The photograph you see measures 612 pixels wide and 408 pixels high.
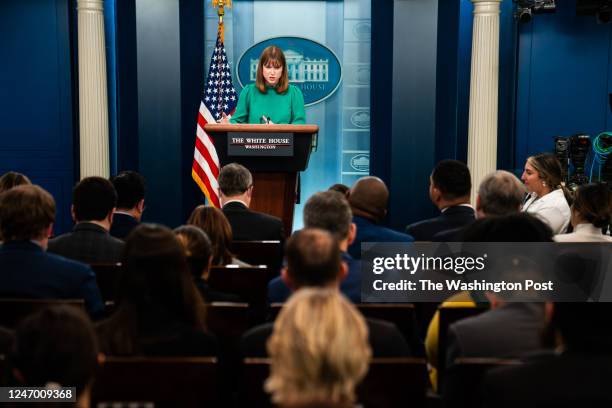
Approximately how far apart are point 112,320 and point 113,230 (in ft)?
6.91

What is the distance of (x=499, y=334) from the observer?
7.47 feet

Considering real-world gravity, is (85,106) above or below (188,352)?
above

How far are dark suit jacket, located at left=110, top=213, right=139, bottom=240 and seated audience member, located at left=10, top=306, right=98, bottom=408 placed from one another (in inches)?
104

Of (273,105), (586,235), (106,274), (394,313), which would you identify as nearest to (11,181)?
(106,274)

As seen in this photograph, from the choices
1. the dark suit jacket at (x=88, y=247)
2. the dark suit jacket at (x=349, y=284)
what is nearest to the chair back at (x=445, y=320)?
the dark suit jacket at (x=349, y=284)

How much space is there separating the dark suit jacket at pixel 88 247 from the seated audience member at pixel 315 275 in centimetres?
152

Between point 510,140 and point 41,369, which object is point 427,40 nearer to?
point 510,140

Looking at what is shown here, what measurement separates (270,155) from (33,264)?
9.88 ft

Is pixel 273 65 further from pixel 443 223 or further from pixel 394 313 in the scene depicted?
pixel 394 313

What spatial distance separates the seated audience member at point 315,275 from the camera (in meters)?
2.19

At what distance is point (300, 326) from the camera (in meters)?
1.41

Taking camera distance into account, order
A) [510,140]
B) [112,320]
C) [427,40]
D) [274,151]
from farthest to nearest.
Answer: [510,140] → [427,40] → [274,151] → [112,320]

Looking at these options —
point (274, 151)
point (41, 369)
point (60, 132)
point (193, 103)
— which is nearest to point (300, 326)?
A: point (41, 369)

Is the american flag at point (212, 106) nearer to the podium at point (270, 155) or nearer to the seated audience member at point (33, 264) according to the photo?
the podium at point (270, 155)
